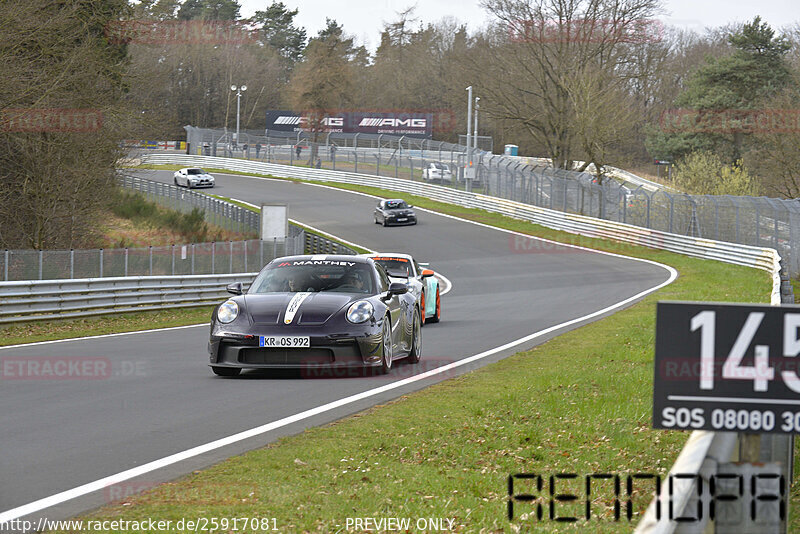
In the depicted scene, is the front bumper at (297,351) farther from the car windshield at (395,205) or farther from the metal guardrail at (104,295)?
the car windshield at (395,205)

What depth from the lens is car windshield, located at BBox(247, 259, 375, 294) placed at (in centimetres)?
1308

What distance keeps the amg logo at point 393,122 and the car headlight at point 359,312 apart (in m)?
88.9

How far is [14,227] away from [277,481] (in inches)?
981

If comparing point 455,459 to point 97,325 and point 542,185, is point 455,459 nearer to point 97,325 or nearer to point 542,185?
point 97,325

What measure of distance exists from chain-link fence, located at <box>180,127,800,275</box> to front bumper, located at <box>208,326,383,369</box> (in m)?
31.1

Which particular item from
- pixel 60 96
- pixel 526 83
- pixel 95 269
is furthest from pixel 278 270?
pixel 526 83

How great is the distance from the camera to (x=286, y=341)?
1170cm

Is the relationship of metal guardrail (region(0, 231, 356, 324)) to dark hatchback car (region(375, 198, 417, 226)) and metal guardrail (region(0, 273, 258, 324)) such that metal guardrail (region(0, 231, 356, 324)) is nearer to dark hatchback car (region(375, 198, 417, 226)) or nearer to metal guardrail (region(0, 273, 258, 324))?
metal guardrail (region(0, 273, 258, 324))

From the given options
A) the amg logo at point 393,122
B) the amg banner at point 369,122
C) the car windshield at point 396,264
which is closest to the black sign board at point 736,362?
the car windshield at point 396,264

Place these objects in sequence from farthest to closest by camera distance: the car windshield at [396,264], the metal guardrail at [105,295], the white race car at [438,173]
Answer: the white race car at [438,173]
the metal guardrail at [105,295]
the car windshield at [396,264]

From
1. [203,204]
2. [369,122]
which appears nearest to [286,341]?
[203,204]

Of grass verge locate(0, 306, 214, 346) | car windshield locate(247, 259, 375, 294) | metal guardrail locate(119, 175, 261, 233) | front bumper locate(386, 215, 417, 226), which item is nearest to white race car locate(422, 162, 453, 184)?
front bumper locate(386, 215, 417, 226)

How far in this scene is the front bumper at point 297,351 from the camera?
11773mm

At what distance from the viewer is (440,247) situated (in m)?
47.5
